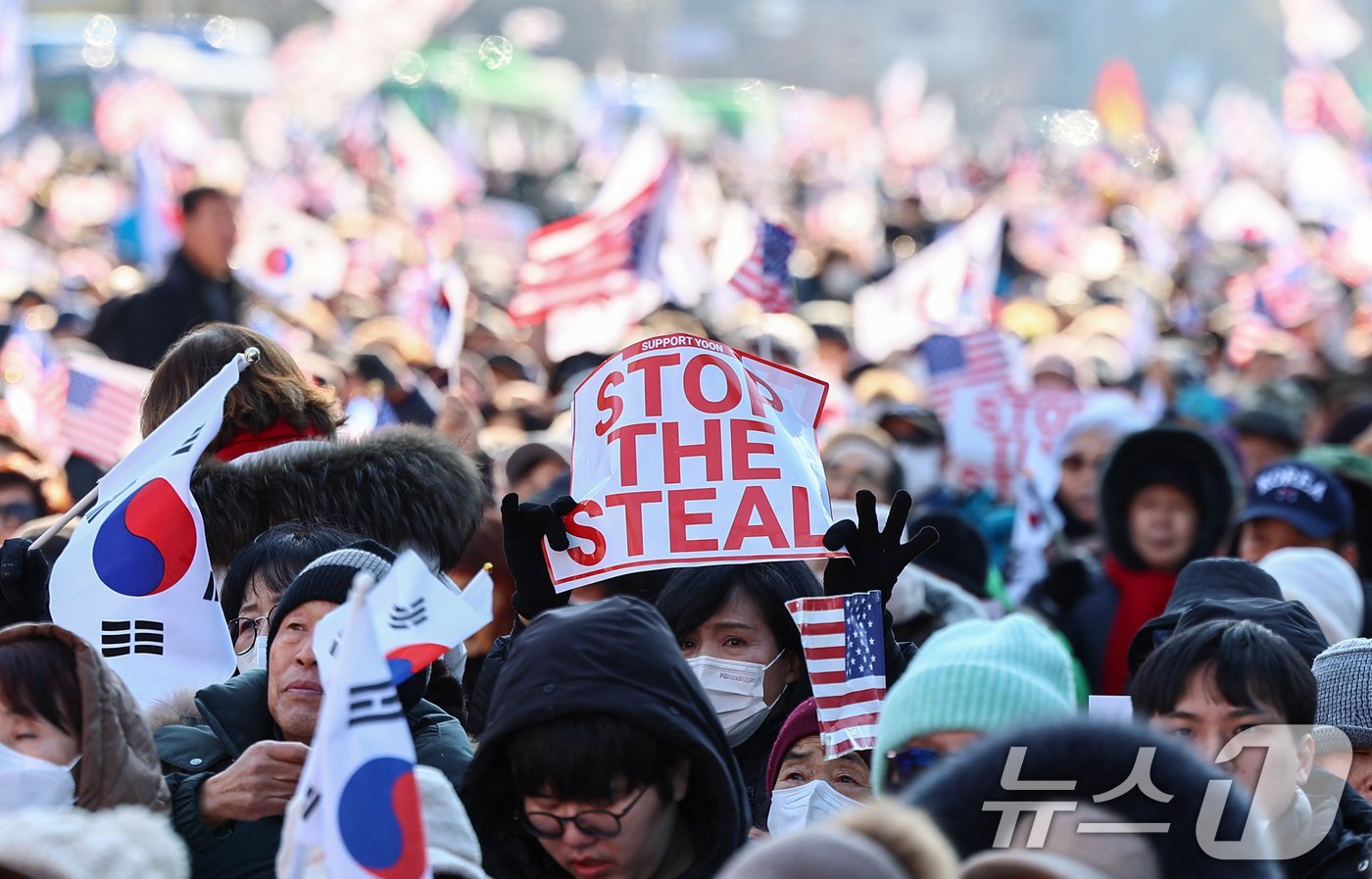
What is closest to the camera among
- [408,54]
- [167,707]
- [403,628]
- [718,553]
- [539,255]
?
[403,628]

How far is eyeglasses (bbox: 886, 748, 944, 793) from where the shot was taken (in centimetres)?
300

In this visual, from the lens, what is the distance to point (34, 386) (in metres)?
9.01

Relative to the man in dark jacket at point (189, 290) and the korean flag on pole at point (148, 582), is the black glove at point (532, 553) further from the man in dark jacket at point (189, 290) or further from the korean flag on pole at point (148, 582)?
the man in dark jacket at point (189, 290)

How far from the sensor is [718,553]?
4223 mm

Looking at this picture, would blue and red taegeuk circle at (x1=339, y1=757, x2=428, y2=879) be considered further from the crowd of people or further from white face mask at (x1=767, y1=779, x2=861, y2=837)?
white face mask at (x1=767, y1=779, x2=861, y2=837)

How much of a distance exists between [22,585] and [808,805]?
1534 millimetres

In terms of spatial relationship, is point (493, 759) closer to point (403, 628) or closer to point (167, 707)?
point (403, 628)

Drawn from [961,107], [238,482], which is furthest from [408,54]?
[238,482]

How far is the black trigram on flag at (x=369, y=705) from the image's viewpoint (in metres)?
2.72

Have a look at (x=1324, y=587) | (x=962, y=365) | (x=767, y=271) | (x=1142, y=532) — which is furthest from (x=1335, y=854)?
Answer: (x=962, y=365)

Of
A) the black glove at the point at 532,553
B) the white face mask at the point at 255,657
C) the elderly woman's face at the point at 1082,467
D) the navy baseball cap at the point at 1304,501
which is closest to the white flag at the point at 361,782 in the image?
the white face mask at the point at 255,657

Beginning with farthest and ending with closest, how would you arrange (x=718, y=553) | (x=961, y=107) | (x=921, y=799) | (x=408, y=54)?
(x=961, y=107) → (x=408, y=54) → (x=718, y=553) → (x=921, y=799)

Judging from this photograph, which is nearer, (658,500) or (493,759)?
(493,759)

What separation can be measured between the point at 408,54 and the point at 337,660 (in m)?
45.4
